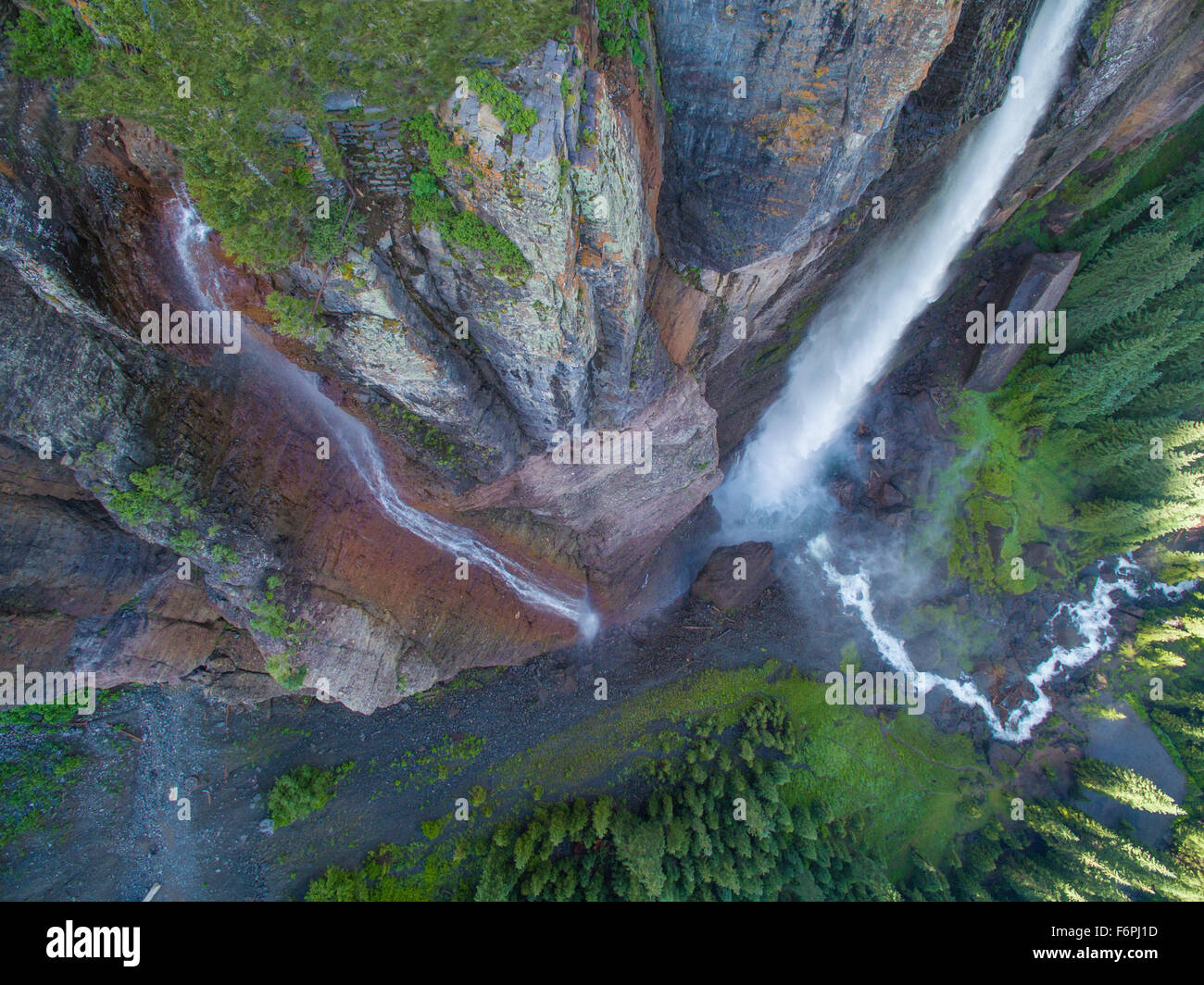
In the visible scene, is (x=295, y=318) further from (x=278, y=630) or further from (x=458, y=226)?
(x=278, y=630)

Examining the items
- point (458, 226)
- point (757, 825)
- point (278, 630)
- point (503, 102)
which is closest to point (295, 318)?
point (458, 226)

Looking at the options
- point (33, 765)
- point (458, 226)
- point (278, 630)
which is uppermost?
point (458, 226)

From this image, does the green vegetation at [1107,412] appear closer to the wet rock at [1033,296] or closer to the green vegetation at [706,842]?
the wet rock at [1033,296]

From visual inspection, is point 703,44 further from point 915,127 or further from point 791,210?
point 915,127

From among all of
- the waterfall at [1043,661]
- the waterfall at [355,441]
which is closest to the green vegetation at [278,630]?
the waterfall at [355,441]

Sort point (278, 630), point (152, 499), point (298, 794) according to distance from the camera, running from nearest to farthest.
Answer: point (152, 499) < point (278, 630) < point (298, 794)

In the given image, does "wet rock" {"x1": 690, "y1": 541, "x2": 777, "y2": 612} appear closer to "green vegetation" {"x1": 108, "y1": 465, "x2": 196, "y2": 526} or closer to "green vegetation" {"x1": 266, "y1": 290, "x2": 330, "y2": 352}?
"green vegetation" {"x1": 266, "y1": 290, "x2": 330, "y2": 352}

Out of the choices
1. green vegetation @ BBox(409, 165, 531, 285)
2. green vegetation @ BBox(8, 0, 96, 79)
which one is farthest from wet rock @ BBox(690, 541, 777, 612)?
green vegetation @ BBox(8, 0, 96, 79)

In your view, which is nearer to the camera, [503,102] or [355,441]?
[503,102]
